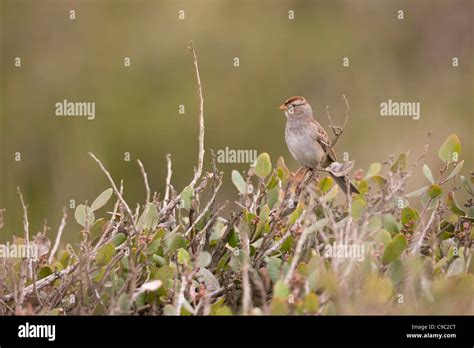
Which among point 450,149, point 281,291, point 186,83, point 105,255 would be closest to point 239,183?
point 105,255

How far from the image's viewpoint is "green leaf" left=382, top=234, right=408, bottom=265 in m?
3.48

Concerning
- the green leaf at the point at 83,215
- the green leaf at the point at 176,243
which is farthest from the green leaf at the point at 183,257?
the green leaf at the point at 83,215

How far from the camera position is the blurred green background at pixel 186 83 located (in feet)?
34.6

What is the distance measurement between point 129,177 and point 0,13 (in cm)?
298

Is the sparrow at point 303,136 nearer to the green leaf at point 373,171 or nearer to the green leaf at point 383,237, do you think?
the green leaf at point 373,171

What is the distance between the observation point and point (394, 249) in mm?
3490

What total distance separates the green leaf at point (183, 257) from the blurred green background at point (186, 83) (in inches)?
244

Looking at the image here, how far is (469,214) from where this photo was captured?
4.07m

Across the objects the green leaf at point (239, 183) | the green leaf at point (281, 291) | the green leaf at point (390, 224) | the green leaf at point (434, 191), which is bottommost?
the green leaf at point (281, 291)

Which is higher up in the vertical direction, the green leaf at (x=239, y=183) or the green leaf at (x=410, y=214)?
the green leaf at (x=239, y=183)

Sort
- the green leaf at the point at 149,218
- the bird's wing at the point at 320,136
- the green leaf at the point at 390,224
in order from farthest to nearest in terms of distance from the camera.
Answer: the bird's wing at the point at 320,136 < the green leaf at the point at 390,224 < the green leaf at the point at 149,218

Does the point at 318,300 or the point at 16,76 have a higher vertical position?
the point at 16,76
